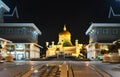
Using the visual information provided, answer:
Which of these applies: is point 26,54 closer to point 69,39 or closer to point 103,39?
point 103,39

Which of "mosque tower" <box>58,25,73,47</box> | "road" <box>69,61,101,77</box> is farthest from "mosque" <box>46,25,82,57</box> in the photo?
"road" <box>69,61,101,77</box>

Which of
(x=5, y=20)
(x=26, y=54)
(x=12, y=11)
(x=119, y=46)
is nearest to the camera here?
(x=119, y=46)

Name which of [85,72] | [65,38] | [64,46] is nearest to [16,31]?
[64,46]

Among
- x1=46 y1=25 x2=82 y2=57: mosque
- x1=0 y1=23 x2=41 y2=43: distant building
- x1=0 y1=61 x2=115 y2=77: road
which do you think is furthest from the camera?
x1=46 y1=25 x2=82 y2=57: mosque

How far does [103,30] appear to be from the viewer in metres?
115

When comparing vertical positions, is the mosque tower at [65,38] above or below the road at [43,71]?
above

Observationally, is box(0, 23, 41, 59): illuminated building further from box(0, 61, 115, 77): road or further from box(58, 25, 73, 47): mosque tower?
box(0, 61, 115, 77): road

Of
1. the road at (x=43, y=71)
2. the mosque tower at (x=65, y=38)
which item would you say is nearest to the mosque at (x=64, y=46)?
the mosque tower at (x=65, y=38)

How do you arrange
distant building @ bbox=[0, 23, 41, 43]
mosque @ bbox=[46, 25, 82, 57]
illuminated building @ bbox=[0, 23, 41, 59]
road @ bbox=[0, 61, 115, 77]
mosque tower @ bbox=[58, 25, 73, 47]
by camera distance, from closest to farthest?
road @ bbox=[0, 61, 115, 77]
illuminated building @ bbox=[0, 23, 41, 59]
distant building @ bbox=[0, 23, 41, 43]
mosque @ bbox=[46, 25, 82, 57]
mosque tower @ bbox=[58, 25, 73, 47]

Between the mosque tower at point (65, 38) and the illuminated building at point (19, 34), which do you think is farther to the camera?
the mosque tower at point (65, 38)

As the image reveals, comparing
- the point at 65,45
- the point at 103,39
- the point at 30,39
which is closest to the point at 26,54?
the point at 30,39

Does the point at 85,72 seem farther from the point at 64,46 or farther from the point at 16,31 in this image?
the point at 64,46

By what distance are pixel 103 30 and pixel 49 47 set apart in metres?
59.8

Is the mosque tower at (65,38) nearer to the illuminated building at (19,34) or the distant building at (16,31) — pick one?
the illuminated building at (19,34)
